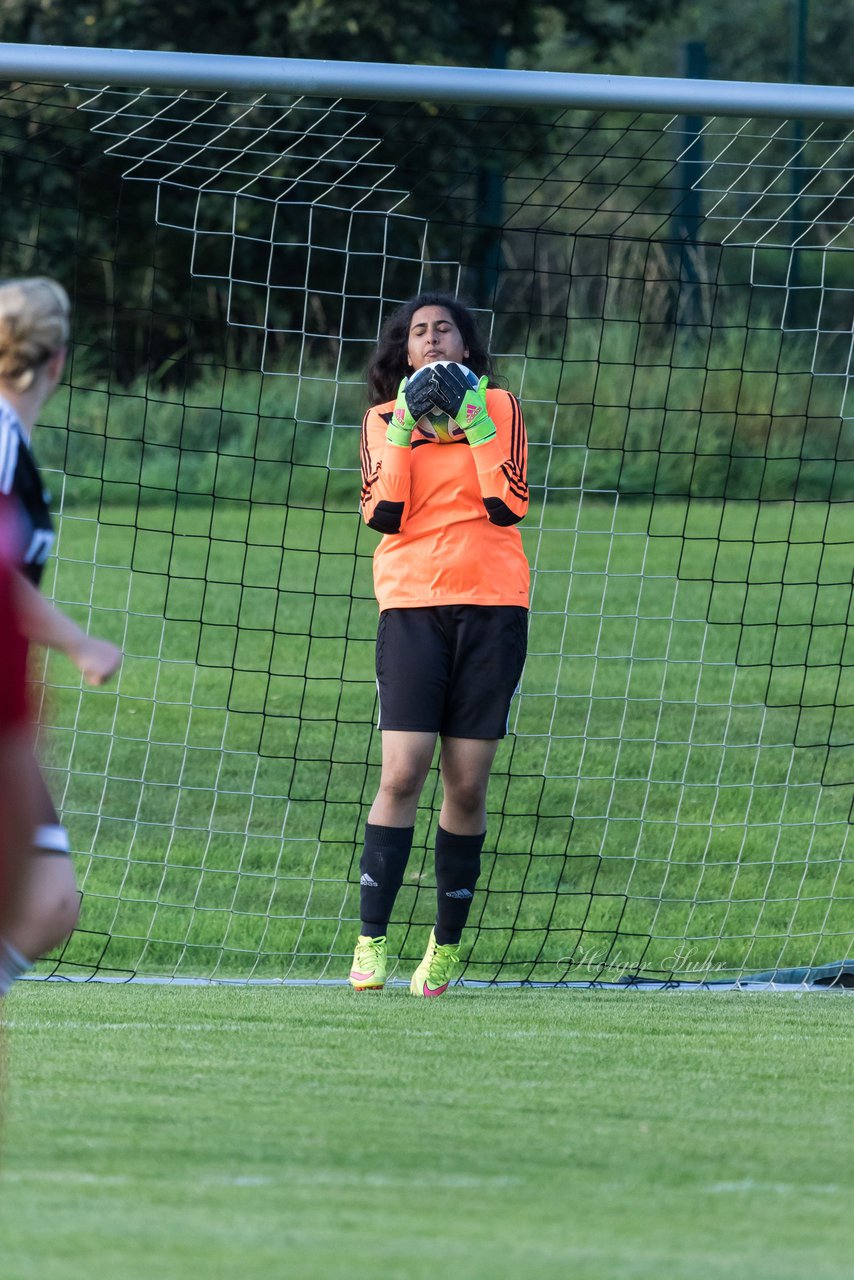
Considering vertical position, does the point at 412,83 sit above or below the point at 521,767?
above

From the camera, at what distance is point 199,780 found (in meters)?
10.2

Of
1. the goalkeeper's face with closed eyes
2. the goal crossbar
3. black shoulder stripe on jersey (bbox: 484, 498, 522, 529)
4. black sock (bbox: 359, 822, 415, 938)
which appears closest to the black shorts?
black shoulder stripe on jersey (bbox: 484, 498, 522, 529)

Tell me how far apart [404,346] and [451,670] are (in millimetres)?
1153

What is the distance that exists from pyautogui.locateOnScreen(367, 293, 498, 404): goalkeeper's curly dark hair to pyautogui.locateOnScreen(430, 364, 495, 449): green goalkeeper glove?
0.29 metres

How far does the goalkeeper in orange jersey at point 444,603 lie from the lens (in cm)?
565

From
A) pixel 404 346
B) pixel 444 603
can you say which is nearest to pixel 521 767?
pixel 404 346

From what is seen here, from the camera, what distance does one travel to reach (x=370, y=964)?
5898 millimetres

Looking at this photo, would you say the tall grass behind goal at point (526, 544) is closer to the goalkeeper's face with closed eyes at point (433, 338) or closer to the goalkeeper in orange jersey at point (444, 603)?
the goalkeeper's face with closed eyes at point (433, 338)

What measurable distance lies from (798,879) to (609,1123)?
204 inches

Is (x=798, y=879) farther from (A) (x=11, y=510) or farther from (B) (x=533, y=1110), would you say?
(A) (x=11, y=510)

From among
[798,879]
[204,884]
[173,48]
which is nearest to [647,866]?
[798,879]

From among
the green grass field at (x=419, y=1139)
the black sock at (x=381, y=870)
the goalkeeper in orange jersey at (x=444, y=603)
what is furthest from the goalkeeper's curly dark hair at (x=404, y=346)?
the green grass field at (x=419, y=1139)

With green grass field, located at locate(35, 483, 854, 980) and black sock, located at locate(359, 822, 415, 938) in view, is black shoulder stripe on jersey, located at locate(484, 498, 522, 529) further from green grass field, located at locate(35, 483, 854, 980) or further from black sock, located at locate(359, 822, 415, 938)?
green grass field, located at locate(35, 483, 854, 980)

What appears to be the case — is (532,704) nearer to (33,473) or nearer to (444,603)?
(444,603)
